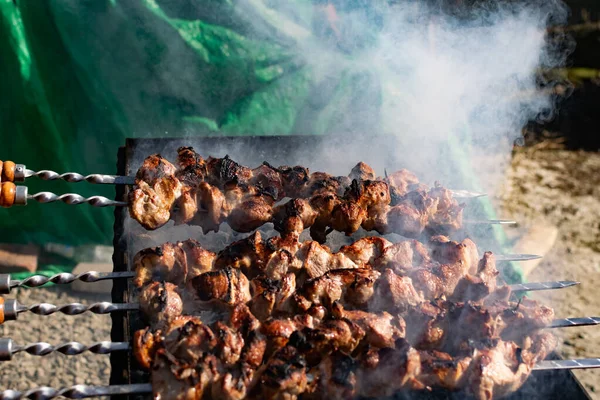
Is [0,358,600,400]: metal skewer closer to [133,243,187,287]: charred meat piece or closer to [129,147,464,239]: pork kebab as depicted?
[133,243,187,287]: charred meat piece

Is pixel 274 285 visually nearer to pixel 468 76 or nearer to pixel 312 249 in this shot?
pixel 312 249

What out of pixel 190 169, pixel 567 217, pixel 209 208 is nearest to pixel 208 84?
pixel 190 169

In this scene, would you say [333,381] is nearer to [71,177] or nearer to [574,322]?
[574,322]

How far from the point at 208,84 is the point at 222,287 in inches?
133

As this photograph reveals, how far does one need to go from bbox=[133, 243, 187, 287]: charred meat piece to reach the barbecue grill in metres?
0.09

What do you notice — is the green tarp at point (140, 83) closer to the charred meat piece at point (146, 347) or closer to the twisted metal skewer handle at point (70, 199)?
the twisted metal skewer handle at point (70, 199)

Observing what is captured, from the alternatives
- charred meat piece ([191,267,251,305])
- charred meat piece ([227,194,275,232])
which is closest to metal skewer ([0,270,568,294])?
charred meat piece ([191,267,251,305])

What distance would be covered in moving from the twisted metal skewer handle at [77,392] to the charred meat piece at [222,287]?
1.50ft

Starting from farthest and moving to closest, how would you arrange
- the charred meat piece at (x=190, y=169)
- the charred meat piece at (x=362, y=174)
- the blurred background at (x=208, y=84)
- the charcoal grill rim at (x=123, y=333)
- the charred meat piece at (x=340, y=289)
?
the blurred background at (x=208, y=84) → the charred meat piece at (x=362, y=174) → the charred meat piece at (x=190, y=169) → the charred meat piece at (x=340, y=289) → the charcoal grill rim at (x=123, y=333)

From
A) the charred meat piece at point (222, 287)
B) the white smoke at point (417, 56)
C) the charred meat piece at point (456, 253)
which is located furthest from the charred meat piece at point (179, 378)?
the white smoke at point (417, 56)

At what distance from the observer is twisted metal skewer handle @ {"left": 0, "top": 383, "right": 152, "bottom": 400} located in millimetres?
1979

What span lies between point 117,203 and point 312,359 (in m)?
1.23

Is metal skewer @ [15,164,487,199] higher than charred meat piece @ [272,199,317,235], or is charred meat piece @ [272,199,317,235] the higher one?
metal skewer @ [15,164,487,199]

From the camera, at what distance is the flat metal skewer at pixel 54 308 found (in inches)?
87.0
